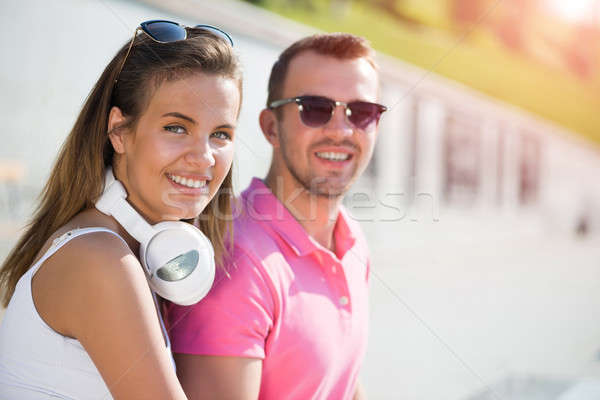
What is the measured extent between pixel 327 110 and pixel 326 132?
77 millimetres

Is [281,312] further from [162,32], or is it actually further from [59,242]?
[162,32]

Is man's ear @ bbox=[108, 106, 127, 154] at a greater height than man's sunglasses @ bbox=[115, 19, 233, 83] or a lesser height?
lesser

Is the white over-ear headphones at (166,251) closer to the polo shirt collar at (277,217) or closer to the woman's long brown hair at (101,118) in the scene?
the woman's long brown hair at (101,118)

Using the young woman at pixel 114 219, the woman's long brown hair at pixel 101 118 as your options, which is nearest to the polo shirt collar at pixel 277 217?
the young woman at pixel 114 219

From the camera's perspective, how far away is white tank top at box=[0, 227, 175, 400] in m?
1.11

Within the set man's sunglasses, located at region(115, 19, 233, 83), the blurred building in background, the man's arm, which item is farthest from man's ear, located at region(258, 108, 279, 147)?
the blurred building in background

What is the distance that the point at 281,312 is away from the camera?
1.54 metres

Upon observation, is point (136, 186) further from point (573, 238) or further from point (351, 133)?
point (573, 238)

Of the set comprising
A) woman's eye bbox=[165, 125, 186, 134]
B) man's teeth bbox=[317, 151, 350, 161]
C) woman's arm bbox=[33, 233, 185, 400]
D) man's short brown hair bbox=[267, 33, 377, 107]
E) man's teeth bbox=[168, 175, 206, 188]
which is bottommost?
woman's arm bbox=[33, 233, 185, 400]

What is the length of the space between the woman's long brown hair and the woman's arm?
0.23 m

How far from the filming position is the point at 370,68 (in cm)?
204

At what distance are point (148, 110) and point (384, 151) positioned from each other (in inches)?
274

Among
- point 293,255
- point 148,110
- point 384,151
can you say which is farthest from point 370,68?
point 384,151

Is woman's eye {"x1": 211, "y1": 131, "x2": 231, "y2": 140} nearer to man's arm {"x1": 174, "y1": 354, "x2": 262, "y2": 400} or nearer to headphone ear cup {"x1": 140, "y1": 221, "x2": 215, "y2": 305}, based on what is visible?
headphone ear cup {"x1": 140, "y1": 221, "x2": 215, "y2": 305}
